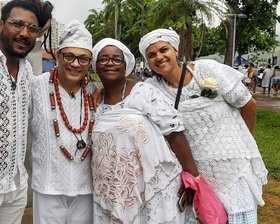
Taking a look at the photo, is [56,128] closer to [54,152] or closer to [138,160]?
[54,152]

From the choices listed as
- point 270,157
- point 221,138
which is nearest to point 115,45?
point 221,138

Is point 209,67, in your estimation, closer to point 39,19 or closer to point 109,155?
point 109,155

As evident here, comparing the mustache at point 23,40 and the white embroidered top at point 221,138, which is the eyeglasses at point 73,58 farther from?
the white embroidered top at point 221,138

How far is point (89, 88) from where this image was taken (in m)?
2.85

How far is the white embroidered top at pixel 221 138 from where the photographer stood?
9.20 feet

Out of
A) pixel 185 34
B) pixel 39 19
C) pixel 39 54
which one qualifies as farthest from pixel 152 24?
pixel 39 19

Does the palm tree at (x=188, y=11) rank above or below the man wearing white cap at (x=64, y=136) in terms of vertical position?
above

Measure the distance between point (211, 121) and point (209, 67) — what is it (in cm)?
37

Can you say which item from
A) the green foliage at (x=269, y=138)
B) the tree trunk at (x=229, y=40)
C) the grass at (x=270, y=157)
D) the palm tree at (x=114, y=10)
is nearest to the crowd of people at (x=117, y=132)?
the grass at (x=270, y=157)

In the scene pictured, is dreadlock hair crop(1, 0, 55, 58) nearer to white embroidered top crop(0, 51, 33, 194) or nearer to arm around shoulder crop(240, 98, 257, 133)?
white embroidered top crop(0, 51, 33, 194)

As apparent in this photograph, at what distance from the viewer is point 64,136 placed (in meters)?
2.65

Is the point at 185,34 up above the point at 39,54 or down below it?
above

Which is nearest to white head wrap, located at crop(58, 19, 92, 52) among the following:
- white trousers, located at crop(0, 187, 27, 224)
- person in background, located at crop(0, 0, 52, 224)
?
person in background, located at crop(0, 0, 52, 224)

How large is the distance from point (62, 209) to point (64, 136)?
469mm
